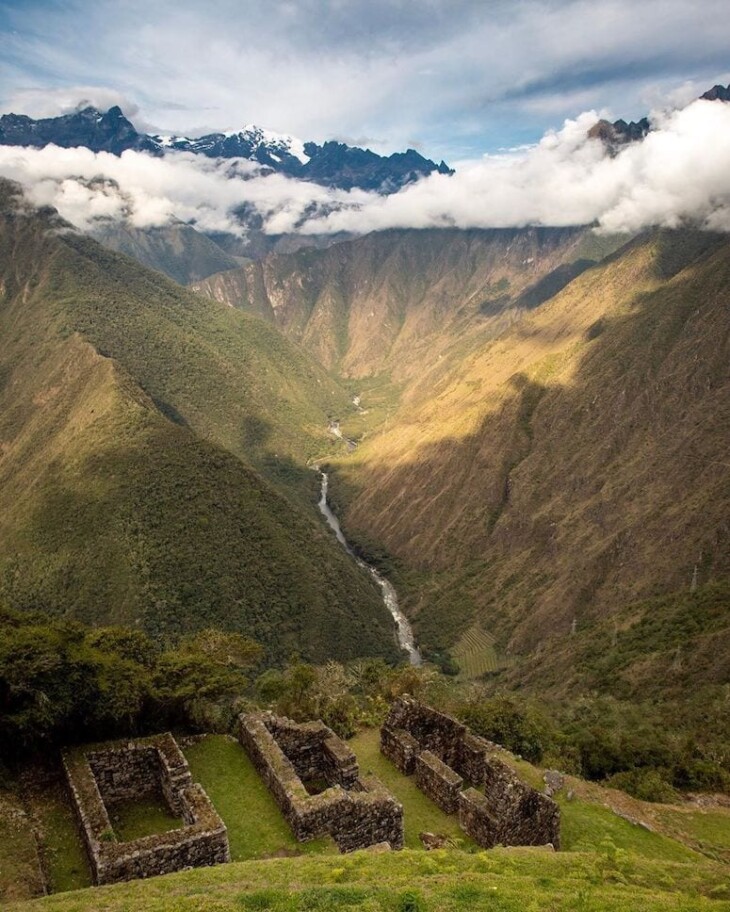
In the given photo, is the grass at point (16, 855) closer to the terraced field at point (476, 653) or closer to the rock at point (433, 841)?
the rock at point (433, 841)

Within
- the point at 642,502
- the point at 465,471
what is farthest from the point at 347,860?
the point at 465,471

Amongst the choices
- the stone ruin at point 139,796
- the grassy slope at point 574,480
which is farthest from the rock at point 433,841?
the grassy slope at point 574,480

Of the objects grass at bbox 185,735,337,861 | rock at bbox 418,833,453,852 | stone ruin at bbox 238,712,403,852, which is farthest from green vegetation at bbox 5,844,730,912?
rock at bbox 418,833,453,852

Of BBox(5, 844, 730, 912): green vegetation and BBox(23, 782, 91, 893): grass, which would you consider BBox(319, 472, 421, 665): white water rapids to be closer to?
BBox(23, 782, 91, 893): grass

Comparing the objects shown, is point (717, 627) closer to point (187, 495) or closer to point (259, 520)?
point (259, 520)

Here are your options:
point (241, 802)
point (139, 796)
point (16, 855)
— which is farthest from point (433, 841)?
point (16, 855)

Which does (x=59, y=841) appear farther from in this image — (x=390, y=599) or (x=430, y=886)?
(x=390, y=599)
